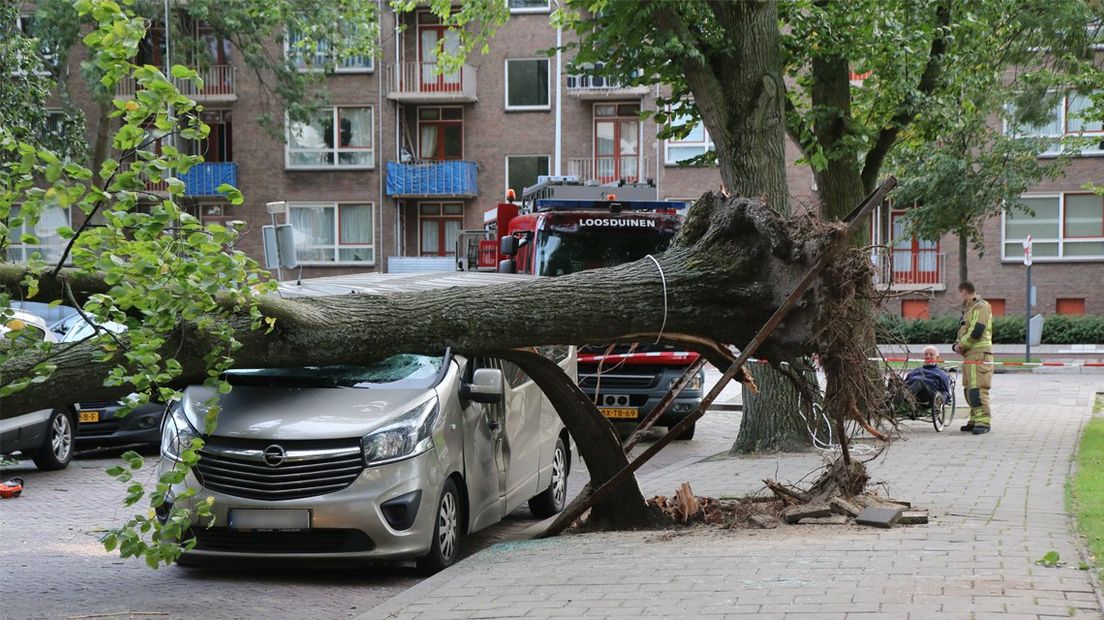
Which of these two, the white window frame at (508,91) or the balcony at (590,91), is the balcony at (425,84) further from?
the balcony at (590,91)

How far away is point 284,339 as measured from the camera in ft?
25.0

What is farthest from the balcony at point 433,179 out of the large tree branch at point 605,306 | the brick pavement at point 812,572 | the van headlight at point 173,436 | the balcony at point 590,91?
the large tree branch at point 605,306

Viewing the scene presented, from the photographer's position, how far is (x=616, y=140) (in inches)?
1702

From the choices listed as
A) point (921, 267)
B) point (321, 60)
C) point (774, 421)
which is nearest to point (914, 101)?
point (774, 421)

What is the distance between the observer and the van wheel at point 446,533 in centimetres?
830

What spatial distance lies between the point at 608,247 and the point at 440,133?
88.9 feet

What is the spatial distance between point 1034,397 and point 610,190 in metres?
8.80

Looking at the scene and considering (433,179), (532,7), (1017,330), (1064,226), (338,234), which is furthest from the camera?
(338,234)

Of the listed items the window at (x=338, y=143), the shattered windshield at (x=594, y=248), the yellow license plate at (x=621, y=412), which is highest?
the window at (x=338, y=143)

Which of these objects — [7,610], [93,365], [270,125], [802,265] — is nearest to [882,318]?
[802,265]

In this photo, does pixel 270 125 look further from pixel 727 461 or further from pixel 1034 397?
pixel 727 461

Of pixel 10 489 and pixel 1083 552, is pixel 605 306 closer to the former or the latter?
pixel 1083 552

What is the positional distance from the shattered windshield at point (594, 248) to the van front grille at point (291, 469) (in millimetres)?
10390

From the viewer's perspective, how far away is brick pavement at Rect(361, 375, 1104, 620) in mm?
6145
